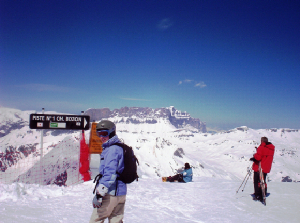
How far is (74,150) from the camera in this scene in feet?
47.0

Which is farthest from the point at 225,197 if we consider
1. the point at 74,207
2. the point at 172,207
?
the point at 74,207

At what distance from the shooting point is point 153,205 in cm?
718

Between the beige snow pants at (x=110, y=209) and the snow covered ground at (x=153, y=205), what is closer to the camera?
the beige snow pants at (x=110, y=209)

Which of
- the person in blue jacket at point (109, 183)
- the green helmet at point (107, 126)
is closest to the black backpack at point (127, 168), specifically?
the person in blue jacket at point (109, 183)

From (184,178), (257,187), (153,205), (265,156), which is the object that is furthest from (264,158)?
(184,178)

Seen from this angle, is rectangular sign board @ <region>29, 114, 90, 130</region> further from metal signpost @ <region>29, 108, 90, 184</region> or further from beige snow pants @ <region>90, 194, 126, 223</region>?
beige snow pants @ <region>90, 194, 126, 223</region>

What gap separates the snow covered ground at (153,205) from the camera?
19.4ft

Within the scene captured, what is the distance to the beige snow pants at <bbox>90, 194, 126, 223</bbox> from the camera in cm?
353

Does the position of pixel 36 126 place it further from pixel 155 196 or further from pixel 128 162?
pixel 128 162

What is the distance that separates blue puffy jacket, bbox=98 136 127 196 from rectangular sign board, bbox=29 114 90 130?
751 centimetres

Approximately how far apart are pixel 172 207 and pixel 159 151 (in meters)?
177

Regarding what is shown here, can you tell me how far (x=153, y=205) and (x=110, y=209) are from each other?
4119mm

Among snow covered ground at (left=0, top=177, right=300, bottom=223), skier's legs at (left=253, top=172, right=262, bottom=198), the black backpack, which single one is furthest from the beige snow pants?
skier's legs at (left=253, top=172, right=262, bottom=198)

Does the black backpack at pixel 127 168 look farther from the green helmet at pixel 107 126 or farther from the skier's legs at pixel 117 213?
the skier's legs at pixel 117 213
